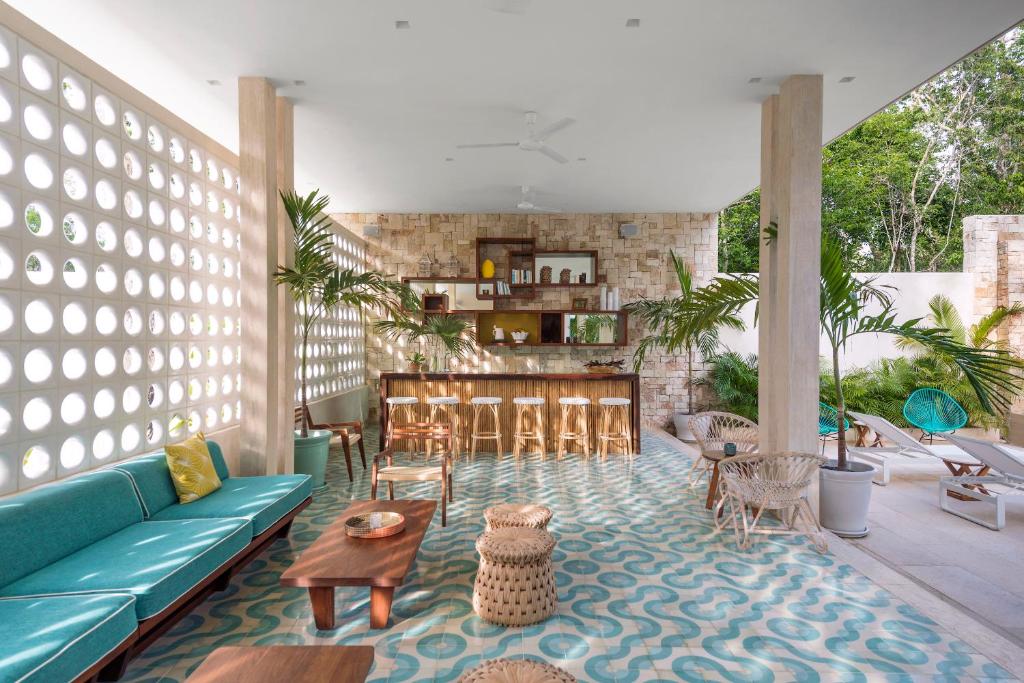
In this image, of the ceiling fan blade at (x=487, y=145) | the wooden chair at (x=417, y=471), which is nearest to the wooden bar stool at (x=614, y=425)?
the wooden chair at (x=417, y=471)

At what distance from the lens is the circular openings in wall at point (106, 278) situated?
321 cm

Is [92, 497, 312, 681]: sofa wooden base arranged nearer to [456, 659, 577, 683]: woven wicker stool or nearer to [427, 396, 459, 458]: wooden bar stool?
[456, 659, 577, 683]: woven wicker stool

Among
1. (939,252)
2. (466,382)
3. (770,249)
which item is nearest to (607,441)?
(466,382)

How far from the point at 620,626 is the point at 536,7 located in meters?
3.63

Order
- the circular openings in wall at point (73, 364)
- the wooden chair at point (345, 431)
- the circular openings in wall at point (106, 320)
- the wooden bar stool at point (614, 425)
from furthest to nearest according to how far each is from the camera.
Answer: the wooden bar stool at point (614, 425) < the wooden chair at point (345, 431) < the circular openings in wall at point (106, 320) < the circular openings in wall at point (73, 364)

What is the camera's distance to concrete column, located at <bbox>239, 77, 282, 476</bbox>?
430 cm

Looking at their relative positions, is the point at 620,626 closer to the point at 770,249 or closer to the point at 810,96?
the point at 770,249

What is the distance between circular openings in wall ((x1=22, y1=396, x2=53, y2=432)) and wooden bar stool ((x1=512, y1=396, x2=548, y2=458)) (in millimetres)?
4666

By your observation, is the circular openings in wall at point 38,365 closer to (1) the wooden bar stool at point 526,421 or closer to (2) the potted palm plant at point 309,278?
(2) the potted palm plant at point 309,278

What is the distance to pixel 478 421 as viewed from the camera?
725 centimetres

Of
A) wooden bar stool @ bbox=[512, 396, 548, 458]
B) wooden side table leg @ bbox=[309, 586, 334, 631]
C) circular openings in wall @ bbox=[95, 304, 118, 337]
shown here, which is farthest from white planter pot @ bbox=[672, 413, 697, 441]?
circular openings in wall @ bbox=[95, 304, 118, 337]

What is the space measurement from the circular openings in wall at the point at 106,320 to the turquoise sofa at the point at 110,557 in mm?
817

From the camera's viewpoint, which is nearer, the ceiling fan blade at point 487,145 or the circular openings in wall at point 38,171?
the circular openings in wall at point 38,171

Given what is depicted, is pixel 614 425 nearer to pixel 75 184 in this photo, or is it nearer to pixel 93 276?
pixel 93 276
